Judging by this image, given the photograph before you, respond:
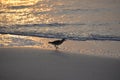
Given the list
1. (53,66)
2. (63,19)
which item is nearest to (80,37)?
(53,66)

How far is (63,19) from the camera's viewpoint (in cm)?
1675

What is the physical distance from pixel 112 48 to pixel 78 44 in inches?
51.4

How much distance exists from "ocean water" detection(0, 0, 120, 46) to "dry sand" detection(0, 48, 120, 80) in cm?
274

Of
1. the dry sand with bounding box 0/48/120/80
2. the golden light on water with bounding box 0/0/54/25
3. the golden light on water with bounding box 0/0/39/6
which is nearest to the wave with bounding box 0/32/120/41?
the dry sand with bounding box 0/48/120/80

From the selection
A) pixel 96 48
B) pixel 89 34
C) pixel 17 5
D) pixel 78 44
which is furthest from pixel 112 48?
pixel 17 5

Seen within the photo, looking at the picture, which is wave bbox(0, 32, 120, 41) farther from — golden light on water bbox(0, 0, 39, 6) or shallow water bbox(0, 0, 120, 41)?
golden light on water bbox(0, 0, 39, 6)

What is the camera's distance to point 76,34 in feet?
42.7

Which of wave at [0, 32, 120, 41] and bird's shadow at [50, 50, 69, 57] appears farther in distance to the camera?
wave at [0, 32, 120, 41]

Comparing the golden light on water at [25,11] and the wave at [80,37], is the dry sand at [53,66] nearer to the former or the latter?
the wave at [80,37]

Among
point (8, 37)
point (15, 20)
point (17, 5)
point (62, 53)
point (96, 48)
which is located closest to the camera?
point (62, 53)

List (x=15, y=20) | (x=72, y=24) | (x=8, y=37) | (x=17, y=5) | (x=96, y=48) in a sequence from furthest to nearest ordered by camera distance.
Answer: (x=17, y=5)
(x=15, y=20)
(x=72, y=24)
(x=8, y=37)
(x=96, y=48)

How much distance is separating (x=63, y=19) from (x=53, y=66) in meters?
8.37

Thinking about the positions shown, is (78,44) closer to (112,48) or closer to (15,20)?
(112,48)

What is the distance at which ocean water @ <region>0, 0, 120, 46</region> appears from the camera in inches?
525
